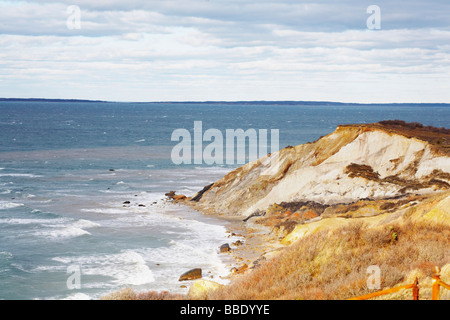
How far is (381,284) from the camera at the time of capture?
40.5ft

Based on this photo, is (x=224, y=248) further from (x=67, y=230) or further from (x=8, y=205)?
(x=8, y=205)

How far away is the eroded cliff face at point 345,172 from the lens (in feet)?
115

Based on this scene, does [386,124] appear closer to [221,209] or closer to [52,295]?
[221,209]

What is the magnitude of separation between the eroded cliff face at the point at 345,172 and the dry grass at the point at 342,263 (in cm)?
1756

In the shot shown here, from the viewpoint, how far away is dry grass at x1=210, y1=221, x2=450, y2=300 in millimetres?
12734

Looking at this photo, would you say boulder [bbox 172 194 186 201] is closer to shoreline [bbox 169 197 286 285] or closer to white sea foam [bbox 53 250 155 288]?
shoreline [bbox 169 197 286 285]

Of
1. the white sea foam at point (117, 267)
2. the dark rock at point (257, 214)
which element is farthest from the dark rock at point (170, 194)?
the white sea foam at point (117, 267)

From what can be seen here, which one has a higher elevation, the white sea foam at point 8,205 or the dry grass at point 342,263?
the dry grass at point 342,263

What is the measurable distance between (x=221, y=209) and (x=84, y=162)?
37.9 meters

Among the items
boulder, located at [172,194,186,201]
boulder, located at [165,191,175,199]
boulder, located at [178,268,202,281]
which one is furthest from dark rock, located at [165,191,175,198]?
boulder, located at [178,268,202,281]

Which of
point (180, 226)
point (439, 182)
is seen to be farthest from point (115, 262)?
point (439, 182)

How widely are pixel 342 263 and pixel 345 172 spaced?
933 inches

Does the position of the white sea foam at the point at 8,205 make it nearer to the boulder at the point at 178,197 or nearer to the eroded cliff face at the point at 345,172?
the boulder at the point at 178,197

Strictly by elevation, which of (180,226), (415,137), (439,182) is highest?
(415,137)
